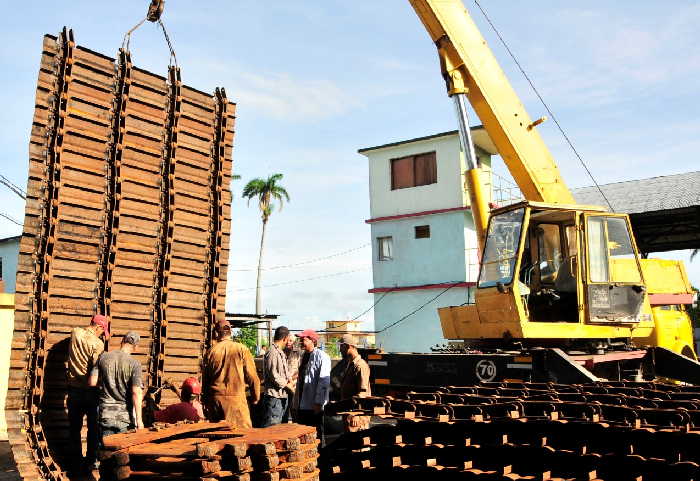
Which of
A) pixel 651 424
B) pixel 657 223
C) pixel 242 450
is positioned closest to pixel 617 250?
pixel 651 424

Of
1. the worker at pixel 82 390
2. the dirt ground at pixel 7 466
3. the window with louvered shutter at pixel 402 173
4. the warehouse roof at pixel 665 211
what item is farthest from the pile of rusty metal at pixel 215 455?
the window with louvered shutter at pixel 402 173

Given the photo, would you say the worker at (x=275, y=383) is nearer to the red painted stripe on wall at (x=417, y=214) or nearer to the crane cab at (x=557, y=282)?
the crane cab at (x=557, y=282)

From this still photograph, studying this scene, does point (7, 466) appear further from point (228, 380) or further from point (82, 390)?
Result: point (228, 380)

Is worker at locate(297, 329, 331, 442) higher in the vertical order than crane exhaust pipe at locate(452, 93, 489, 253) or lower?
lower

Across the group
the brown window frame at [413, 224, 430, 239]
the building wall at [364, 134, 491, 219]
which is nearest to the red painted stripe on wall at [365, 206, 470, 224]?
the building wall at [364, 134, 491, 219]

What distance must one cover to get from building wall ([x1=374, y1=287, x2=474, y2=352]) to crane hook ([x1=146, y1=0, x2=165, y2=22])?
2410 centimetres

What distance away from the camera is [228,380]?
353 inches

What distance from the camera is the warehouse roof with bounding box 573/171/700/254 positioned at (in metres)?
25.3

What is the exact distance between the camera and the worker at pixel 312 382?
9539mm

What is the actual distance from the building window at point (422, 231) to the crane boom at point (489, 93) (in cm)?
2157

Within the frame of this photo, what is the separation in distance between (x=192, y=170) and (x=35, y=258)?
124 inches

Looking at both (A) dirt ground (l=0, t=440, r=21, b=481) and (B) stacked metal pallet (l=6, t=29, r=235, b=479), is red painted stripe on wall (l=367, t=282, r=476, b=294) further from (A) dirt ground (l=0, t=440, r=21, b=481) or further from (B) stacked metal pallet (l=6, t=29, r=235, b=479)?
(A) dirt ground (l=0, t=440, r=21, b=481)

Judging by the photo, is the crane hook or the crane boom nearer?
the crane hook

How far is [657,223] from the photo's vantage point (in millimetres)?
26156
